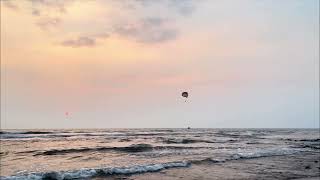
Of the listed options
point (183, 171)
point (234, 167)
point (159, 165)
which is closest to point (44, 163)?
point (159, 165)

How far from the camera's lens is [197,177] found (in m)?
16.9

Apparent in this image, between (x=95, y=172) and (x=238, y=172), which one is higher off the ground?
(x=95, y=172)

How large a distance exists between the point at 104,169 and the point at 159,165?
3.27m

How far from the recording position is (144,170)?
19219 millimetres

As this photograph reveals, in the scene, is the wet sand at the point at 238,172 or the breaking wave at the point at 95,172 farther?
the wet sand at the point at 238,172

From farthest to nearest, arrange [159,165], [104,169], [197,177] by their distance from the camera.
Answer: [159,165], [104,169], [197,177]

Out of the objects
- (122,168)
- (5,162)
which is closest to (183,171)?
(122,168)

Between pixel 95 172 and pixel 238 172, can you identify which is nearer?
pixel 95 172

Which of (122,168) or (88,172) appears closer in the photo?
(88,172)

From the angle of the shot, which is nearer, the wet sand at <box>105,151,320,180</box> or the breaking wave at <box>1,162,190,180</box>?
the breaking wave at <box>1,162,190,180</box>

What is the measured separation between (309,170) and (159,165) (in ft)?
23.4

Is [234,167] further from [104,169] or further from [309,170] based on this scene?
[104,169]

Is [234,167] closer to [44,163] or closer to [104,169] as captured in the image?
[104,169]

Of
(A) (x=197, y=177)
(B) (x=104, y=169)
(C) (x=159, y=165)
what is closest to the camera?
(A) (x=197, y=177)
